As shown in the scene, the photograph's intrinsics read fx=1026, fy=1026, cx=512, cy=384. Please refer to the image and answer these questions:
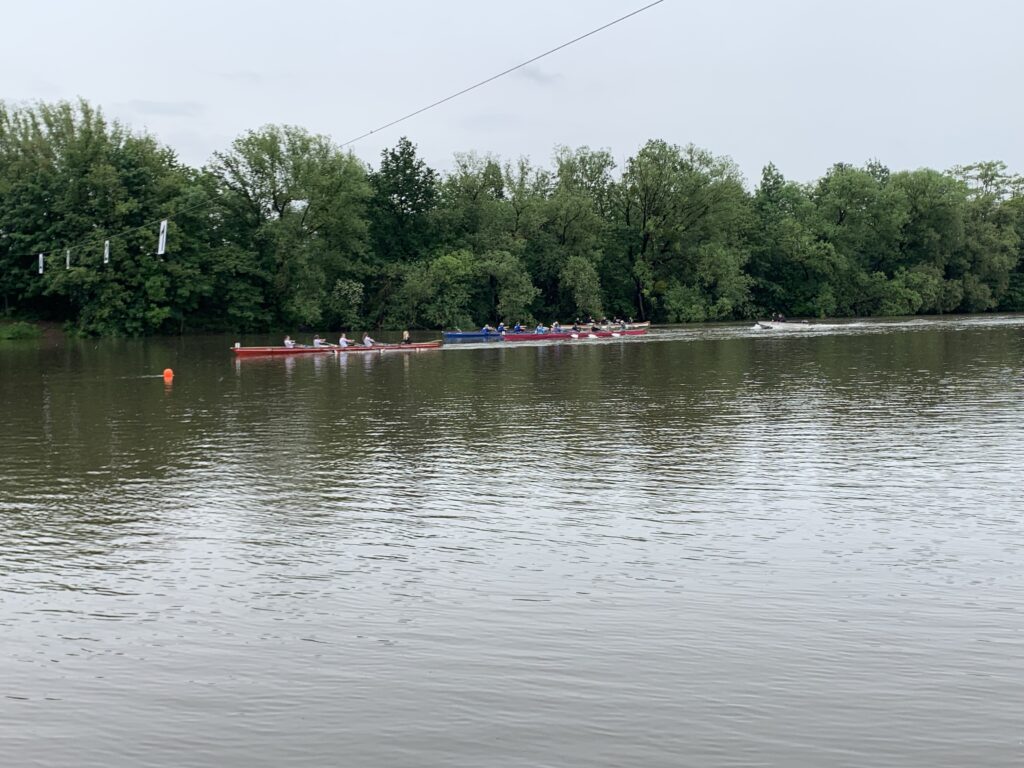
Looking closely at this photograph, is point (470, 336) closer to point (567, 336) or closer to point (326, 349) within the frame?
point (567, 336)

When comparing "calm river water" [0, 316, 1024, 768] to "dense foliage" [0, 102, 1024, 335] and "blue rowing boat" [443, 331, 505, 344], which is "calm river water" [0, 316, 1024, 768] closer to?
"blue rowing boat" [443, 331, 505, 344]

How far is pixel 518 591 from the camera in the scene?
11.8 metres

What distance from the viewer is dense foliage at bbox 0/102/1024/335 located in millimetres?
79125

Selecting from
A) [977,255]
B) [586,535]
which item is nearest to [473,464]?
[586,535]

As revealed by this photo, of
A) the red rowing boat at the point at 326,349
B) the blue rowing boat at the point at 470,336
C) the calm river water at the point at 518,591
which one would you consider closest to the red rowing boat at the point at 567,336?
the blue rowing boat at the point at 470,336

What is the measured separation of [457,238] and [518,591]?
86.9 m

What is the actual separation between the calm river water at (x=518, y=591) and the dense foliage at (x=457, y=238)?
5738 cm

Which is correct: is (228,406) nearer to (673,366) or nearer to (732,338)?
(673,366)

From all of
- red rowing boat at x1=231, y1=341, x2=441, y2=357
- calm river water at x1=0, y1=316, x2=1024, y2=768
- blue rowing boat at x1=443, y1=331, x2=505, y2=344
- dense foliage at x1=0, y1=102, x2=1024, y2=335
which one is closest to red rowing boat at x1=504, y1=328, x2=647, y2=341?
blue rowing boat at x1=443, y1=331, x2=505, y2=344

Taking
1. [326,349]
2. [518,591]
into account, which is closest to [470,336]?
[326,349]

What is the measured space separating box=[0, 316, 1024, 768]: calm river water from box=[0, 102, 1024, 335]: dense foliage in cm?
5738

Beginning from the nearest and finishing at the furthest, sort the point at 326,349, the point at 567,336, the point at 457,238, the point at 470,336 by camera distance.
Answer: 1. the point at 326,349
2. the point at 470,336
3. the point at 567,336
4. the point at 457,238

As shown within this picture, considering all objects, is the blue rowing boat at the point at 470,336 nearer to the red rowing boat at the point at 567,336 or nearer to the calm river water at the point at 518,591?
the red rowing boat at the point at 567,336

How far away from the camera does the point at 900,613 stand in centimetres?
1067
